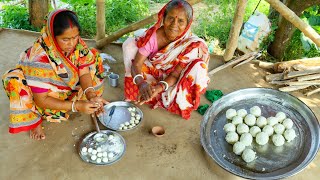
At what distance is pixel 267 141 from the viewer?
2570mm

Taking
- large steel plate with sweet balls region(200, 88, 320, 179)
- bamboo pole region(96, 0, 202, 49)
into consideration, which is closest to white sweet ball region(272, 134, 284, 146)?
large steel plate with sweet balls region(200, 88, 320, 179)

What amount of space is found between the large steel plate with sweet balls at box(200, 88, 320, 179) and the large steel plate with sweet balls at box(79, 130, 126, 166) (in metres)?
0.72

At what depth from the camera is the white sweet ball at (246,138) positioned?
2512mm

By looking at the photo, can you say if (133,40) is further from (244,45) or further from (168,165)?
(244,45)

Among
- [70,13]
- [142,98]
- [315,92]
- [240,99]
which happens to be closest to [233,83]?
[240,99]

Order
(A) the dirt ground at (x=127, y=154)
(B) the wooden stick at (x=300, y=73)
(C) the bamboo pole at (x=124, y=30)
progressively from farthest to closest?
(C) the bamboo pole at (x=124, y=30) → (B) the wooden stick at (x=300, y=73) → (A) the dirt ground at (x=127, y=154)

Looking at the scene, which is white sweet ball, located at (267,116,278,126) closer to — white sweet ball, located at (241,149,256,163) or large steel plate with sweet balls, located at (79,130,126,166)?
white sweet ball, located at (241,149,256,163)

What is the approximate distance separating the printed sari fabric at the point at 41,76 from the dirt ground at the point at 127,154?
0.22 metres

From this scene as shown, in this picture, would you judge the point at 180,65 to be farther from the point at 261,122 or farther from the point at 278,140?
the point at 278,140

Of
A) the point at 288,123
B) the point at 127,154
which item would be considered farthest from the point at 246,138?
the point at 127,154

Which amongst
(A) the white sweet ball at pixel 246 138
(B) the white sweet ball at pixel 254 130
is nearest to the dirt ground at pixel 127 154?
(A) the white sweet ball at pixel 246 138

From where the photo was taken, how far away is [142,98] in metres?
2.68

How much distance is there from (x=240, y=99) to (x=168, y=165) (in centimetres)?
98

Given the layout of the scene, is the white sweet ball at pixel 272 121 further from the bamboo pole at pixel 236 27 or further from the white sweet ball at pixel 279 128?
the bamboo pole at pixel 236 27
